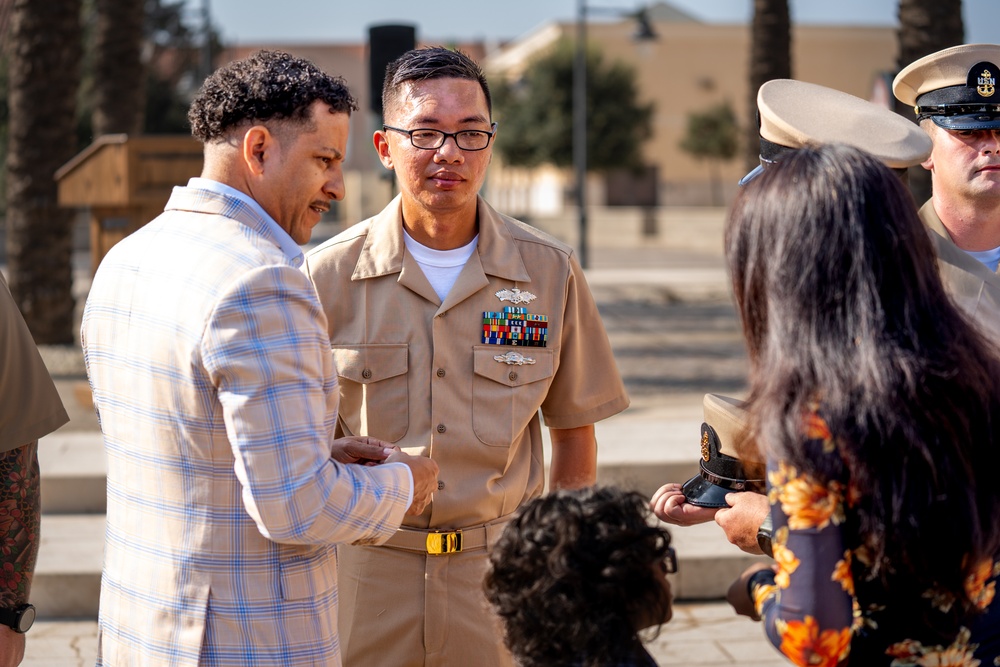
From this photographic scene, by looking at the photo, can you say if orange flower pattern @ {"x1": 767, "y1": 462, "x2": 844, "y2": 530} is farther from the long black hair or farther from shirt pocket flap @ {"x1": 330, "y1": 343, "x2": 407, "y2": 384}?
shirt pocket flap @ {"x1": 330, "y1": 343, "x2": 407, "y2": 384}

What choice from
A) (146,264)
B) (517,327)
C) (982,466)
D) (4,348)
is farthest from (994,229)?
(4,348)

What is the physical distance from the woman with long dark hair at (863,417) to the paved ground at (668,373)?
1.09ft

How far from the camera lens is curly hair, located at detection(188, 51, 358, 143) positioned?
6.65ft

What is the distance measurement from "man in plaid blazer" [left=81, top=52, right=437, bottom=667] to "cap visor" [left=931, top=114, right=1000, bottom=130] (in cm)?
177

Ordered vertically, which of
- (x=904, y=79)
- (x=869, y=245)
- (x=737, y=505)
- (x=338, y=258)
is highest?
(x=904, y=79)

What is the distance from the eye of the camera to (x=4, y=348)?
271cm

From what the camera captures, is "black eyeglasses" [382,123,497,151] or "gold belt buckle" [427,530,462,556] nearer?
"gold belt buckle" [427,530,462,556]

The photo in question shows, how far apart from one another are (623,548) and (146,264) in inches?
40.3

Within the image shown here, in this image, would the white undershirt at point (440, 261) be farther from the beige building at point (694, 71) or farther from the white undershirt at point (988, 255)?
the beige building at point (694, 71)

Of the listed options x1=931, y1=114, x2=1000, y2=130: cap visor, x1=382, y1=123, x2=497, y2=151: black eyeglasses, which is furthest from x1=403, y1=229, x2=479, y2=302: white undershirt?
x1=931, y1=114, x2=1000, y2=130: cap visor

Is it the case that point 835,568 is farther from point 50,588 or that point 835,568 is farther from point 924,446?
point 50,588

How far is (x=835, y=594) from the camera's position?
5.32 ft

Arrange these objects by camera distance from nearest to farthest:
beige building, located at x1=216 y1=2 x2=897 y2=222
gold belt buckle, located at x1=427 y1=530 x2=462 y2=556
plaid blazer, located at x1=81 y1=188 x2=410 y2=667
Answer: plaid blazer, located at x1=81 y1=188 x2=410 y2=667 < gold belt buckle, located at x1=427 y1=530 x2=462 y2=556 < beige building, located at x1=216 y1=2 x2=897 y2=222

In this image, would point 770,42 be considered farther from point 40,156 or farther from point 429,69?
point 429,69
